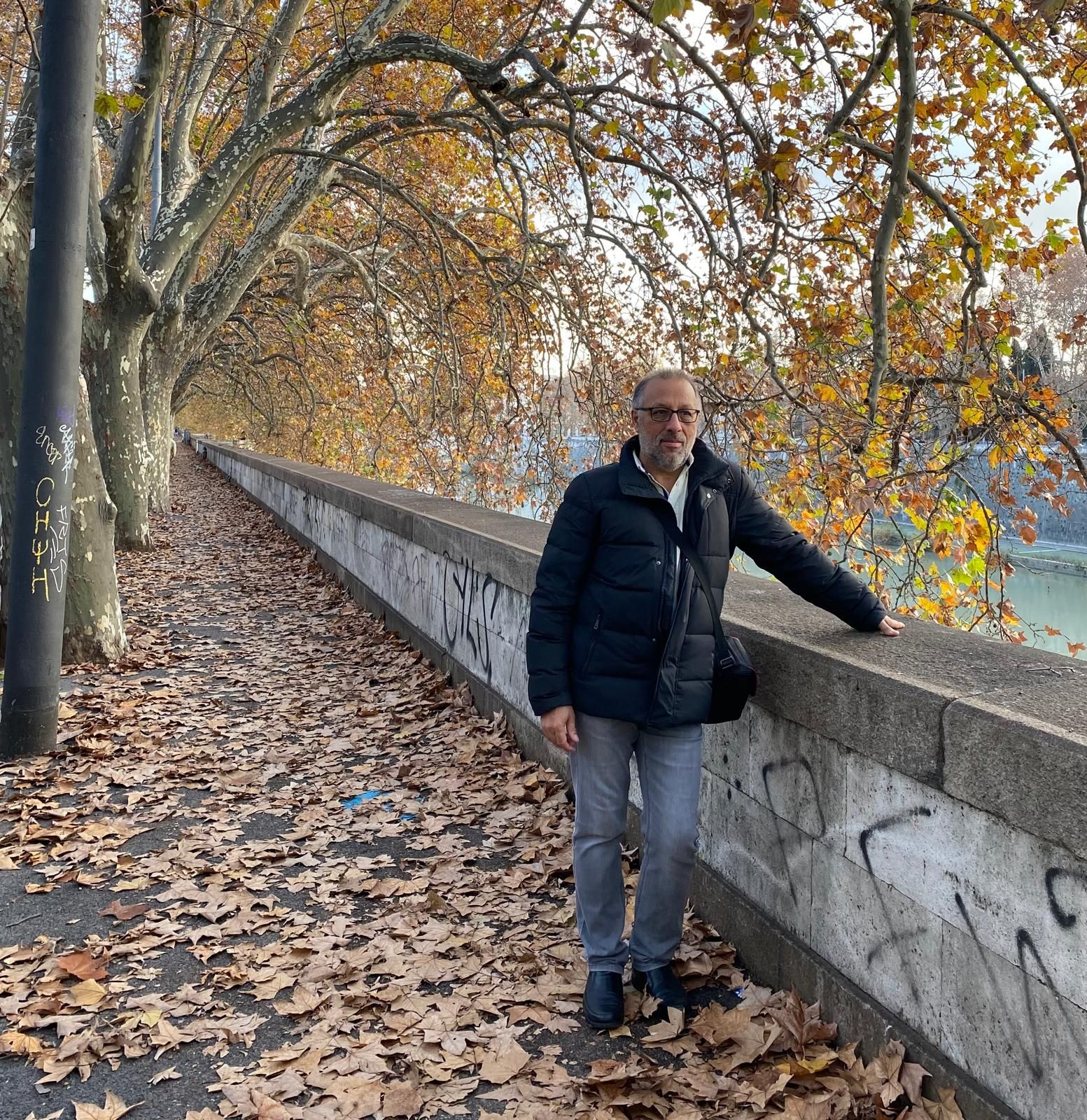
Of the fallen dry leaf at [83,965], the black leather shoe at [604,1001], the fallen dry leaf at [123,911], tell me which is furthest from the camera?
the fallen dry leaf at [123,911]

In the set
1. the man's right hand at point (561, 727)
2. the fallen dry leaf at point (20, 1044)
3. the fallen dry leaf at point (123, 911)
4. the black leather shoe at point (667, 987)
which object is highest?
the man's right hand at point (561, 727)

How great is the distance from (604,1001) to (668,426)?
2.03 m

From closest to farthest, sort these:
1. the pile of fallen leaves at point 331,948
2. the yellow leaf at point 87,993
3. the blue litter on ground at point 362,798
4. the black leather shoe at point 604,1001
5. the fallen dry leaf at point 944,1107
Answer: the fallen dry leaf at point 944,1107 < the pile of fallen leaves at point 331,948 < the black leather shoe at point 604,1001 < the yellow leaf at point 87,993 < the blue litter on ground at point 362,798

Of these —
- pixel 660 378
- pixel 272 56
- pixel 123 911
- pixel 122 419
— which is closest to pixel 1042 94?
pixel 660 378

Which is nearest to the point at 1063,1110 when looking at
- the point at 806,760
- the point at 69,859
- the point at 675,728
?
the point at 806,760

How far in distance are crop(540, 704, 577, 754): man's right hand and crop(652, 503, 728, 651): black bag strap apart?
0.59 metres

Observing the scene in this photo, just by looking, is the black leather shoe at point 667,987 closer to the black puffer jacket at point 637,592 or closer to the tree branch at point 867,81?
the black puffer jacket at point 637,592

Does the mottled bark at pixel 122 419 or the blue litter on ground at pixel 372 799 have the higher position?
the mottled bark at pixel 122 419

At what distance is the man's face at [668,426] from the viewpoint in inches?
131

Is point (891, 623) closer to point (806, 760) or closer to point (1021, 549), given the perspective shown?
point (806, 760)

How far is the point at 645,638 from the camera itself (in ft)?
10.8

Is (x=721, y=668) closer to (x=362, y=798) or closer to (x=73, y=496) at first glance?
(x=362, y=798)

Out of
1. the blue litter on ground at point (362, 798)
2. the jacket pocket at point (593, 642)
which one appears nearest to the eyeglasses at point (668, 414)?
the jacket pocket at point (593, 642)

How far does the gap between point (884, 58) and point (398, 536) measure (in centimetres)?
602
